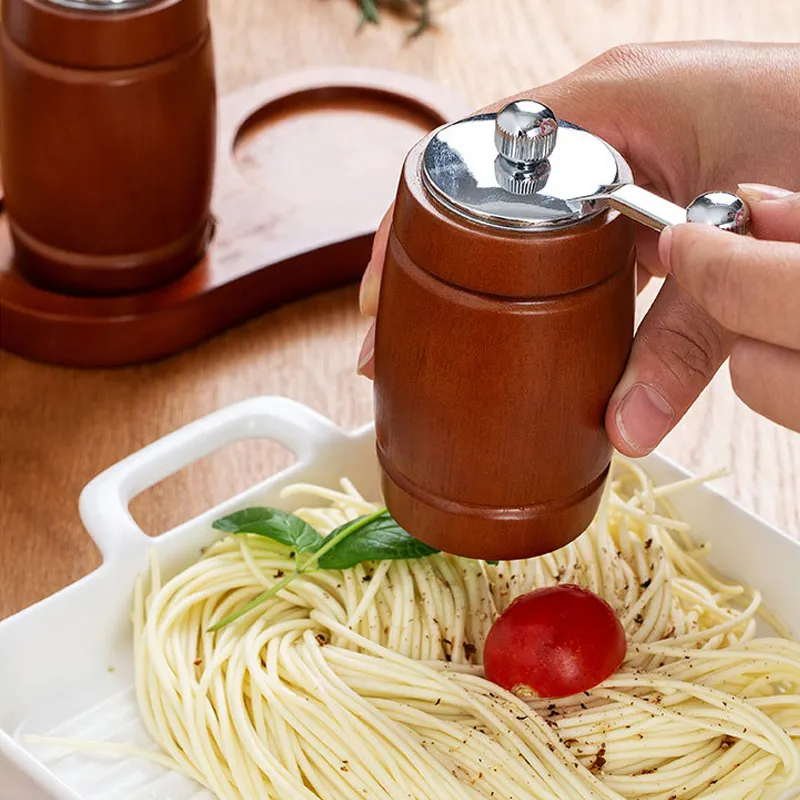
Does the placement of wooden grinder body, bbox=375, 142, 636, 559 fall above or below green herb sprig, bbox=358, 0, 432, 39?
above

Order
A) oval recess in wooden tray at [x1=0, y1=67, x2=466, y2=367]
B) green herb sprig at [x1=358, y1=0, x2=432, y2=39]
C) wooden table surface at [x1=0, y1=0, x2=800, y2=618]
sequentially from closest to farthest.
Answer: wooden table surface at [x1=0, y1=0, x2=800, y2=618] → oval recess in wooden tray at [x1=0, y1=67, x2=466, y2=367] → green herb sprig at [x1=358, y1=0, x2=432, y2=39]

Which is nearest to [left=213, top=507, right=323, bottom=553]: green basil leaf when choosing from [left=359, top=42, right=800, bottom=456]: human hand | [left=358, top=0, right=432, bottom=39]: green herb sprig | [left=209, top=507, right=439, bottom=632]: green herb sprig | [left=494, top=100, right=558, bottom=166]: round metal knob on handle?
[left=209, top=507, right=439, bottom=632]: green herb sprig

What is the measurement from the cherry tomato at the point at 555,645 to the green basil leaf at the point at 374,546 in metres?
0.11

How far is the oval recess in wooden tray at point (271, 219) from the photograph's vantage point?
1637 millimetres

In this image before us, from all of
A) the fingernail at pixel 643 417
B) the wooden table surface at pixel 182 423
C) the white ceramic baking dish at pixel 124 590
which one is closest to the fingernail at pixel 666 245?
the fingernail at pixel 643 417

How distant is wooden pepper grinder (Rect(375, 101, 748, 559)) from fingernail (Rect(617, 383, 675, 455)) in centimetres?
2

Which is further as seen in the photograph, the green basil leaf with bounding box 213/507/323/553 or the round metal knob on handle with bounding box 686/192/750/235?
the green basil leaf with bounding box 213/507/323/553

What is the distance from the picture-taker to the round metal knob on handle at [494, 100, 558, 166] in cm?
89

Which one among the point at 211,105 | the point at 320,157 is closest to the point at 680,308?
the point at 211,105

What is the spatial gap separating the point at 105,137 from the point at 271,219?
0.33 m

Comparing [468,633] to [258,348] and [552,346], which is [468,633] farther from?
[258,348]

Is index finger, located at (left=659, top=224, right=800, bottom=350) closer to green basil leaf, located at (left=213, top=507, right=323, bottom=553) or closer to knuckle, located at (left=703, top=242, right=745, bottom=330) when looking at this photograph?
knuckle, located at (left=703, top=242, right=745, bottom=330)

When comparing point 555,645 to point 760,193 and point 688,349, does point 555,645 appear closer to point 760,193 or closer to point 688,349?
point 688,349

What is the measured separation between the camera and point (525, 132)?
0.89 m
